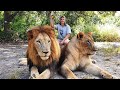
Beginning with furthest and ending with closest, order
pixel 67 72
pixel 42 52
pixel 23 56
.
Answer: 1. pixel 23 56
2. pixel 67 72
3. pixel 42 52

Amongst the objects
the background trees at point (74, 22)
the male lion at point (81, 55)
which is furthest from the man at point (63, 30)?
the male lion at point (81, 55)

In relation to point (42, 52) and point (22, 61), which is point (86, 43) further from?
point (22, 61)

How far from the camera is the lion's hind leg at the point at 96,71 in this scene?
5.32m

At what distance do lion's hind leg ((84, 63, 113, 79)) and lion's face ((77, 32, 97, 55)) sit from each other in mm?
193

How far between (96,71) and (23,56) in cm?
144

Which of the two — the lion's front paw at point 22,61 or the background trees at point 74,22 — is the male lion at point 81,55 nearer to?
the background trees at point 74,22

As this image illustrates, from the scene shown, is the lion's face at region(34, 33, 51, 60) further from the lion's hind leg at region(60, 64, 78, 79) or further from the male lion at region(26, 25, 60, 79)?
the lion's hind leg at region(60, 64, 78, 79)

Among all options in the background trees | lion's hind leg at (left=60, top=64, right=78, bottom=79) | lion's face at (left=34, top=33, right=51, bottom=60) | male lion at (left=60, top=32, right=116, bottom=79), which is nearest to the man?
the background trees

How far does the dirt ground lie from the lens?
5465mm

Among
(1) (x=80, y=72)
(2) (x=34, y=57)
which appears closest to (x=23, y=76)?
(2) (x=34, y=57)

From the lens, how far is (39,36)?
5109 millimetres

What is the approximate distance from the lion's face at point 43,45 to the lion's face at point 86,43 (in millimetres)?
535

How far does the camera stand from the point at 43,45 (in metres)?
→ 5.06

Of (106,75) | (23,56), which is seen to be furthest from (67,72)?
(23,56)
